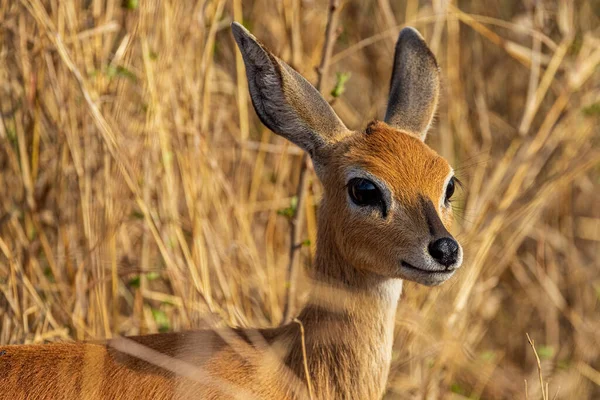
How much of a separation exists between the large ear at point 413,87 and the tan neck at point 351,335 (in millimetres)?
749

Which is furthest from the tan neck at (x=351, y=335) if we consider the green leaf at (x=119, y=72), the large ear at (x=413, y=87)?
the green leaf at (x=119, y=72)

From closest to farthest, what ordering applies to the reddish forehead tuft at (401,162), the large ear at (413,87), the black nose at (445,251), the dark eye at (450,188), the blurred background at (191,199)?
the black nose at (445,251)
the reddish forehead tuft at (401,162)
the dark eye at (450,188)
the large ear at (413,87)
the blurred background at (191,199)

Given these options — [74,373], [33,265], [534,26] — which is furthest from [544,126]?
[74,373]

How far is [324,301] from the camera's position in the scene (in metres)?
3.74

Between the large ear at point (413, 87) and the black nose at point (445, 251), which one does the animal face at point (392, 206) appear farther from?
the large ear at point (413, 87)

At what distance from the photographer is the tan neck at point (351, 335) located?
3.65 meters

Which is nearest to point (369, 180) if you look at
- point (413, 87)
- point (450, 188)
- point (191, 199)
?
point (450, 188)

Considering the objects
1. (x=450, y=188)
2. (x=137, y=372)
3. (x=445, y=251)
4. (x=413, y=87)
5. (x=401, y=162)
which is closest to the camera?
(x=445, y=251)

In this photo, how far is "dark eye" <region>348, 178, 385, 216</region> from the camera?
3.63 meters

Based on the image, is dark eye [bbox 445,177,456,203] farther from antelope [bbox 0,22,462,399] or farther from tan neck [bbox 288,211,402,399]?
tan neck [bbox 288,211,402,399]

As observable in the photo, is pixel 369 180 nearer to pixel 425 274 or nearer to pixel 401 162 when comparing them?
pixel 401 162

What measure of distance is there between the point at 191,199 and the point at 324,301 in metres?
→ 1.40

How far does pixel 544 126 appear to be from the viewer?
5.73m

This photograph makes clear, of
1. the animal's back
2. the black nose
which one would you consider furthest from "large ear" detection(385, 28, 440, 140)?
the animal's back
